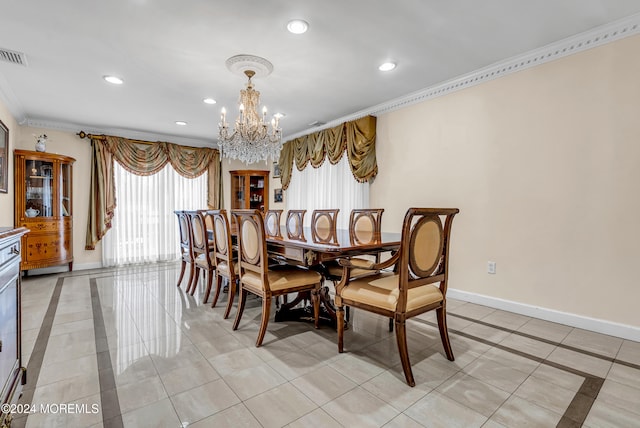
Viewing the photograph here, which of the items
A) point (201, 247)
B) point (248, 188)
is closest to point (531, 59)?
point (201, 247)

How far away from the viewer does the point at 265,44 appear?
2.55 meters

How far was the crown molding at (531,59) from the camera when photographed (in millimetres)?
2328

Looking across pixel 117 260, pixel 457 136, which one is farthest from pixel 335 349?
pixel 117 260

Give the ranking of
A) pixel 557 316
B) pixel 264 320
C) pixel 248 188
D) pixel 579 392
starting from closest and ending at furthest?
pixel 579 392, pixel 264 320, pixel 557 316, pixel 248 188

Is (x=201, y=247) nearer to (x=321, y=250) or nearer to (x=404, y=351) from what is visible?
(x=321, y=250)

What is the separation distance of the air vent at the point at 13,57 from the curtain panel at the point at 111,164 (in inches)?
88.6

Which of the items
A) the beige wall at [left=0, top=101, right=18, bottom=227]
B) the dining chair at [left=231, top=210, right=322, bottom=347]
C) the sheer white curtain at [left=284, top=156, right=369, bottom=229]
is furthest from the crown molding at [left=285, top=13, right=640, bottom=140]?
the beige wall at [left=0, top=101, right=18, bottom=227]

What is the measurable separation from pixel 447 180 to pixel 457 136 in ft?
1.60

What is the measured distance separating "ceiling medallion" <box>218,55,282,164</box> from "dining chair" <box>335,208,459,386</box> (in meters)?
1.78

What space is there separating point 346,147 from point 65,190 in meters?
4.28

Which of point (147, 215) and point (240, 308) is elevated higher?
point (147, 215)

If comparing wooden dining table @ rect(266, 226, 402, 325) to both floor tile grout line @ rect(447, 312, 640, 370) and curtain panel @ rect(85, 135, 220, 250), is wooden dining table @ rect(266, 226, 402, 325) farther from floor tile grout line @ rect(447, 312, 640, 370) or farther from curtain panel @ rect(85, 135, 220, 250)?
curtain panel @ rect(85, 135, 220, 250)

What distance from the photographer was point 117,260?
5172mm

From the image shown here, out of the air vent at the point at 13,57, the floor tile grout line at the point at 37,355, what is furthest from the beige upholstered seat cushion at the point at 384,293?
the air vent at the point at 13,57
